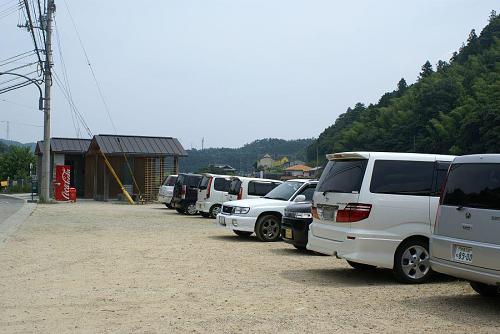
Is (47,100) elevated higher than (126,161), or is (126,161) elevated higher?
(47,100)

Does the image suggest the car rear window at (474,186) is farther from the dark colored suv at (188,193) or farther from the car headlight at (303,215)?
the dark colored suv at (188,193)

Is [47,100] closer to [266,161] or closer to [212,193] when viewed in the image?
[212,193]

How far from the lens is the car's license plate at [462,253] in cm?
726

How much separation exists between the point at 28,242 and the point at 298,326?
10.2 metres

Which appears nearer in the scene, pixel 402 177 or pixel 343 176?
pixel 402 177

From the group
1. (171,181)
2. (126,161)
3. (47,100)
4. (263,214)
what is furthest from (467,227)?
(126,161)

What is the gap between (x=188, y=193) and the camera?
25047 millimetres

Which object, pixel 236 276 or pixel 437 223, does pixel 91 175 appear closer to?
pixel 236 276

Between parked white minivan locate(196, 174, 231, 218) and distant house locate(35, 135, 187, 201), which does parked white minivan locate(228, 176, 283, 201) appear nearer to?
parked white minivan locate(196, 174, 231, 218)

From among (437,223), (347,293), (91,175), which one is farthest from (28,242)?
(91,175)

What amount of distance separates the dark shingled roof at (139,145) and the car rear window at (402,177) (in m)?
32.1

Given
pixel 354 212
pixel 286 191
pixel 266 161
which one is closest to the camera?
pixel 354 212

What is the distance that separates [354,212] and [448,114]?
83.1 meters

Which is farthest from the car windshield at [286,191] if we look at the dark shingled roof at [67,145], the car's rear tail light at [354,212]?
the dark shingled roof at [67,145]
